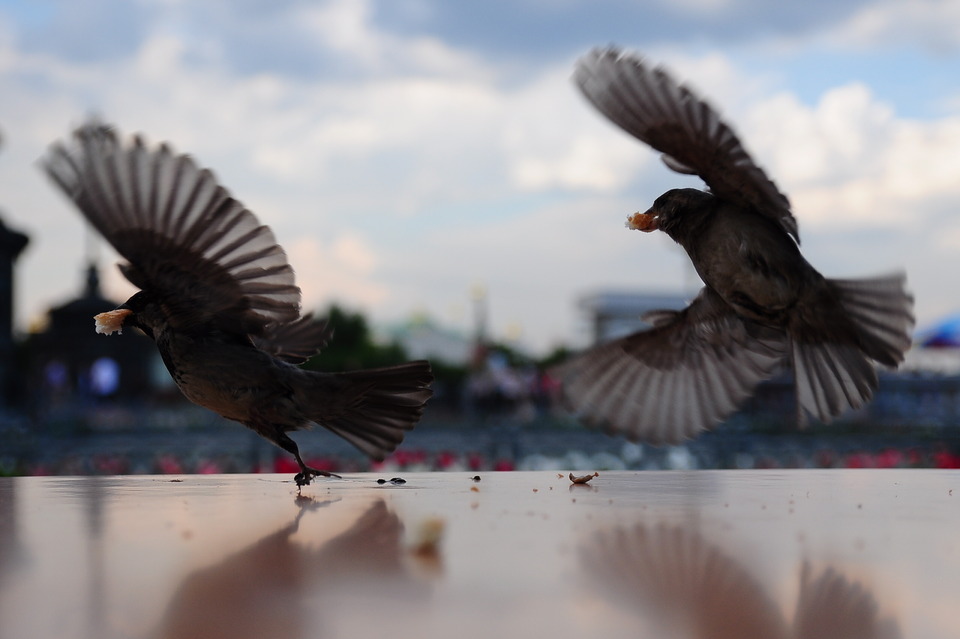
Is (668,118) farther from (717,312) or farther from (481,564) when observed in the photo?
(481,564)

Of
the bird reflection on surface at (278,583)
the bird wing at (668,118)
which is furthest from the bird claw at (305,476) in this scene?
the bird wing at (668,118)

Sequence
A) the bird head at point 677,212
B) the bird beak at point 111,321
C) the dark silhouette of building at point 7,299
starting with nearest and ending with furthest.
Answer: the bird beak at point 111,321
the bird head at point 677,212
the dark silhouette of building at point 7,299

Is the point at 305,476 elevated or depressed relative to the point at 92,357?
depressed

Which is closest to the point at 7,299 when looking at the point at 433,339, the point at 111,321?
the point at 111,321

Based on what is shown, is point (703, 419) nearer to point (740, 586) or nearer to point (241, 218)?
point (241, 218)

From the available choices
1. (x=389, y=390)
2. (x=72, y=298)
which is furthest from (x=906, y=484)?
(x=72, y=298)

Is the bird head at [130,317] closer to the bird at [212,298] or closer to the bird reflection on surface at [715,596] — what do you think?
the bird at [212,298]
